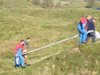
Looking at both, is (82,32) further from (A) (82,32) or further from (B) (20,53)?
(B) (20,53)

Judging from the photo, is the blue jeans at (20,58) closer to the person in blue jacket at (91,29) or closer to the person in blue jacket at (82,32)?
the person in blue jacket at (82,32)

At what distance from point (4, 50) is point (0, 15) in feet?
98.2

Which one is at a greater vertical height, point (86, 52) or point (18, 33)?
point (86, 52)

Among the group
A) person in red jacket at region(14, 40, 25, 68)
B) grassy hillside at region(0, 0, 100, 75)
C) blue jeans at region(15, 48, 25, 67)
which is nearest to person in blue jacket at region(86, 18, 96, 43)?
grassy hillside at region(0, 0, 100, 75)

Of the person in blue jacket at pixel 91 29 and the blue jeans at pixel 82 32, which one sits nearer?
the blue jeans at pixel 82 32

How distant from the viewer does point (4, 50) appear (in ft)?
128

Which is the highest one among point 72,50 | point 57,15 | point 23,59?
point 72,50

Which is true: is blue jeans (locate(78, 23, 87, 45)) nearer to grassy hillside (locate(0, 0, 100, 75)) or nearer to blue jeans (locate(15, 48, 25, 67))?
grassy hillside (locate(0, 0, 100, 75))

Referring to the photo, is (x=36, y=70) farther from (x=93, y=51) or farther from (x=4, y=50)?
(x=4, y=50)

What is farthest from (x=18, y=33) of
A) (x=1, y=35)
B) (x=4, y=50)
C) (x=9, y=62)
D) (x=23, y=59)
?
(x=23, y=59)

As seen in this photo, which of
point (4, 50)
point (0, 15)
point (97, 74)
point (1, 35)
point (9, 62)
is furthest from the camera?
point (0, 15)

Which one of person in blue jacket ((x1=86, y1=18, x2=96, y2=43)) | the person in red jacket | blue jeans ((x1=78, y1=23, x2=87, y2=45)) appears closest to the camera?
blue jeans ((x1=78, y1=23, x2=87, y2=45))

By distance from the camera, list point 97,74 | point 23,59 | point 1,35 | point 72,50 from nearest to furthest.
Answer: point 97,74
point 72,50
point 23,59
point 1,35

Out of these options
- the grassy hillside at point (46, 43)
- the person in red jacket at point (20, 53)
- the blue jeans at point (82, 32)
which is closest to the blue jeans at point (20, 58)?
the person in red jacket at point (20, 53)
